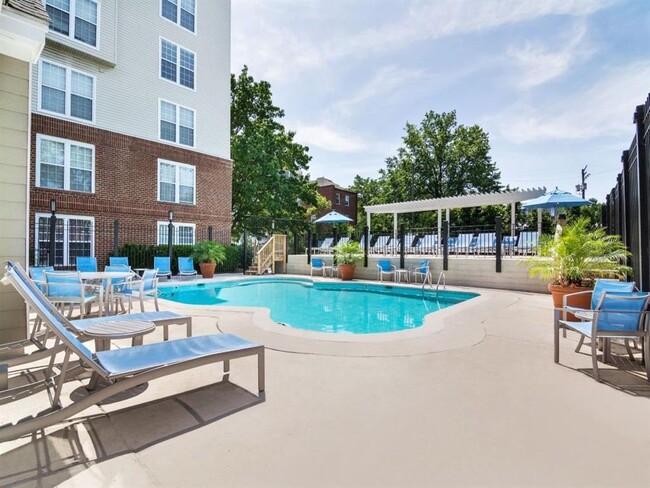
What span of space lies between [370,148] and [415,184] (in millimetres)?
7503

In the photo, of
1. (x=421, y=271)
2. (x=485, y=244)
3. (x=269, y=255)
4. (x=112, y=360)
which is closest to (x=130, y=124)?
(x=269, y=255)

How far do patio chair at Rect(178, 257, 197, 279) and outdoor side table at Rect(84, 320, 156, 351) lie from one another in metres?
11.5

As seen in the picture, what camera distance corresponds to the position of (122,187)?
587 inches

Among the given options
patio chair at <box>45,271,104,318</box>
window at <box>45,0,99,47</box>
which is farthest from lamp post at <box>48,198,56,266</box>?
patio chair at <box>45,271,104,318</box>

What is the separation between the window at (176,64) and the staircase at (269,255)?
8.94m

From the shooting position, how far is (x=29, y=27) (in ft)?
12.6

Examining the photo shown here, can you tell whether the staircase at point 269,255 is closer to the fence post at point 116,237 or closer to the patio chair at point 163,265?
the patio chair at point 163,265

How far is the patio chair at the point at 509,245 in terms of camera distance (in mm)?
12884

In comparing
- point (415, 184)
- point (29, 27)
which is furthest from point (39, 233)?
point (415, 184)

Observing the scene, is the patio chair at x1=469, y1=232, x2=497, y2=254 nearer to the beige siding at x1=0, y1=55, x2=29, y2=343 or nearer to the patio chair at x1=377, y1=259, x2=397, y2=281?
the patio chair at x1=377, y1=259, x2=397, y2=281

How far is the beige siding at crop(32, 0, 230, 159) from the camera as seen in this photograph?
14453mm

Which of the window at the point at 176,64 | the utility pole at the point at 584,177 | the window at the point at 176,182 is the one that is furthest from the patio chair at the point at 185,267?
the utility pole at the point at 584,177

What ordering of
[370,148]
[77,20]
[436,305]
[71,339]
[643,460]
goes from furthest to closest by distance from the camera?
1. [370,148]
2. [77,20]
3. [436,305]
4. [71,339]
5. [643,460]

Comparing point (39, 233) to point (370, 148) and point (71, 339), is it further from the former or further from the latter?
point (370, 148)
